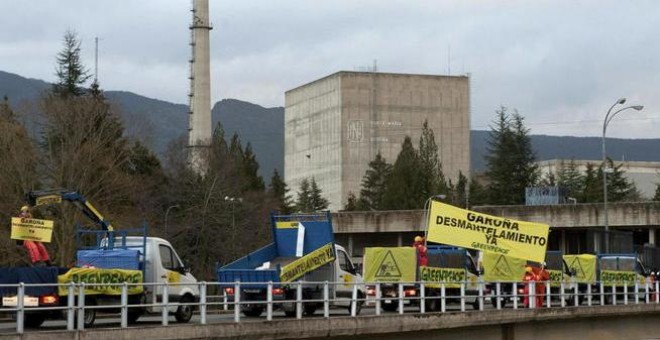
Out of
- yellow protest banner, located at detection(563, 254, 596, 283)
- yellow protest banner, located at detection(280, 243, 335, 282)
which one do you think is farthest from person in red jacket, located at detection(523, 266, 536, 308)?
yellow protest banner, located at detection(563, 254, 596, 283)

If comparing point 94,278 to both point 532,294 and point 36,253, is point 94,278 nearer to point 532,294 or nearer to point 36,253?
point 36,253

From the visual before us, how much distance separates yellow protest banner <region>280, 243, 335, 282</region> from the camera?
25.2 metres

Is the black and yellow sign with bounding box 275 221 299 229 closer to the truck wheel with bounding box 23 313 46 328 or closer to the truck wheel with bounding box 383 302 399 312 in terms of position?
the truck wheel with bounding box 383 302 399 312

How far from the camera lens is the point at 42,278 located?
19.1 metres

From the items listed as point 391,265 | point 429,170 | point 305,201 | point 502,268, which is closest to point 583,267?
point 502,268

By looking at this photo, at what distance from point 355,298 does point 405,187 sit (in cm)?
8721

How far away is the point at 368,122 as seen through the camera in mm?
156375

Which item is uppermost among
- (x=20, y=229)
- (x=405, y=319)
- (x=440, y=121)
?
(x=440, y=121)

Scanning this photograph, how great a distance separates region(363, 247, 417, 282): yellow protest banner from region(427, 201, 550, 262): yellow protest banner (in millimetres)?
859

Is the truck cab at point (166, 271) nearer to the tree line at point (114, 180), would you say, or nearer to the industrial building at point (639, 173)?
the tree line at point (114, 180)

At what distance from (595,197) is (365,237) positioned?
41.1 metres

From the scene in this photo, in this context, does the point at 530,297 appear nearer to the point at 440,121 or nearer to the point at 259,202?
the point at 259,202

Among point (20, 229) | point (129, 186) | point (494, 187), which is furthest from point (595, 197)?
point (20, 229)

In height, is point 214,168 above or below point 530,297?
above
